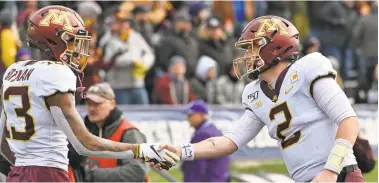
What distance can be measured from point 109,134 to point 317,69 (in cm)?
287

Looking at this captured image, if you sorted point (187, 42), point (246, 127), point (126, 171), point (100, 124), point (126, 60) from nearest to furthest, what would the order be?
1. point (246, 127)
2. point (126, 171)
3. point (100, 124)
4. point (126, 60)
5. point (187, 42)

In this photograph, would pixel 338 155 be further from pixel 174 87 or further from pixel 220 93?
pixel 220 93

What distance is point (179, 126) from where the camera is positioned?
43.3 feet

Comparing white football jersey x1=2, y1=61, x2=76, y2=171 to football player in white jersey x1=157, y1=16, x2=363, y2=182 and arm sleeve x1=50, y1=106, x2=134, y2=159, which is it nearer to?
arm sleeve x1=50, y1=106, x2=134, y2=159

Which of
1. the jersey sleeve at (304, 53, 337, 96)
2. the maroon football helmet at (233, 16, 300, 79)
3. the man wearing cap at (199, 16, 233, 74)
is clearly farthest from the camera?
the man wearing cap at (199, 16, 233, 74)

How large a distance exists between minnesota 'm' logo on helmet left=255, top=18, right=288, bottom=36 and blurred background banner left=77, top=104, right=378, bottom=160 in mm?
5988

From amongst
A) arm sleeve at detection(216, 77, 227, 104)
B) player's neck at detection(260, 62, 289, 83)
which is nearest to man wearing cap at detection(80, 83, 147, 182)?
player's neck at detection(260, 62, 289, 83)

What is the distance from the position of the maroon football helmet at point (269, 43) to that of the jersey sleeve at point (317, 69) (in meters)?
0.32

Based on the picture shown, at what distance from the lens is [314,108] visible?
6.63m

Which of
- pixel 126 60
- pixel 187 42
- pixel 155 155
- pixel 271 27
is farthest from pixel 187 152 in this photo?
pixel 187 42

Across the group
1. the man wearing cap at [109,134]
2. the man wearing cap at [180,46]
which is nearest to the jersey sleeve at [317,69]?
the man wearing cap at [109,134]

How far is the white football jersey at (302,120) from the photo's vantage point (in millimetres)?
6621

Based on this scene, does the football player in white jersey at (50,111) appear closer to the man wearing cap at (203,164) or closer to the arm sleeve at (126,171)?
the arm sleeve at (126,171)

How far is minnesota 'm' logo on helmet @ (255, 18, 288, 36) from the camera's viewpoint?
6957 millimetres
